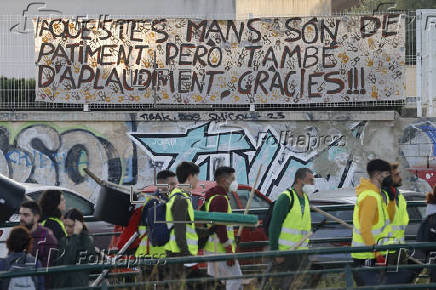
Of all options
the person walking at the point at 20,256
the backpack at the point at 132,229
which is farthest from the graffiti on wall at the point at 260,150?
the person walking at the point at 20,256

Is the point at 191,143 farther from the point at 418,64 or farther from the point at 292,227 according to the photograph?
the point at 292,227

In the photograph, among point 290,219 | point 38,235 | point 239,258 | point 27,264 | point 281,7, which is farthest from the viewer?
point 281,7

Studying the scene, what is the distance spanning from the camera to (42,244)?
7527 millimetres

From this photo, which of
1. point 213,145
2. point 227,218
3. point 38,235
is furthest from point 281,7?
point 38,235

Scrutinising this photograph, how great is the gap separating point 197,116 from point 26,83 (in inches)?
151

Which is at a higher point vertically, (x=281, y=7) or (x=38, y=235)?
(x=281, y=7)

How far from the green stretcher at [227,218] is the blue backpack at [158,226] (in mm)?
351

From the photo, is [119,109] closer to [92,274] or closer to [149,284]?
[92,274]

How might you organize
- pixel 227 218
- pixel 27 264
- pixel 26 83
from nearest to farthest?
pixel 27 264 < pixel 227 218 < pixel 26 83

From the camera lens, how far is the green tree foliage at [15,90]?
17828 millimetres

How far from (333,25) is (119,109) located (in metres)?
5.17

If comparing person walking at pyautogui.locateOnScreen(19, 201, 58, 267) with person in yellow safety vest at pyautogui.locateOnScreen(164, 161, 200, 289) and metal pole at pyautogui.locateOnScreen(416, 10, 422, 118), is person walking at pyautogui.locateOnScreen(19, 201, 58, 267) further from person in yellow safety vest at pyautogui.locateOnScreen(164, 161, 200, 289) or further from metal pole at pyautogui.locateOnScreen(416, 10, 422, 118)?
metal pole at pyautogui.locateOnScreen(416, 10, 422, 118)

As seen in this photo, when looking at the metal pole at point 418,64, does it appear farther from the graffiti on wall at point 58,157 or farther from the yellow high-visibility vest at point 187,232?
the yellow high-visibility vest at point 187,232

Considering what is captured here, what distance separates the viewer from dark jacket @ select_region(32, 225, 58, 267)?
7.49m
